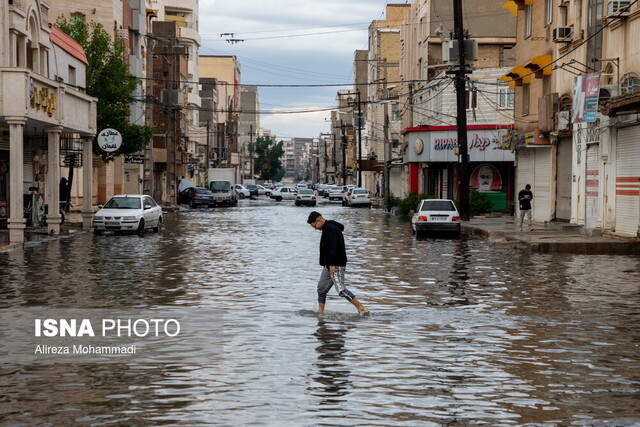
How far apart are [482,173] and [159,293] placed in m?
50.2

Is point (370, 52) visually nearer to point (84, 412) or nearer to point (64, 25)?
point (64, 25)

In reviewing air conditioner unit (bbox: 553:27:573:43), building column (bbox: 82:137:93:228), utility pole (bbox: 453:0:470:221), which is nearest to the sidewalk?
utility pole (bbox: 453:0:470:221)

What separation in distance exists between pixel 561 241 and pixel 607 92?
210 inches

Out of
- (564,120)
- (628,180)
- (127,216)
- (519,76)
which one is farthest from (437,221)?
(519,76)

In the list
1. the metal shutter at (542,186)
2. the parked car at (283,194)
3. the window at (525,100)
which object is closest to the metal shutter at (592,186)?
the metal shutter at (542,186)

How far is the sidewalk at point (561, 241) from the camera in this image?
95.3 feet

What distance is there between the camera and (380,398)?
913 centimetres

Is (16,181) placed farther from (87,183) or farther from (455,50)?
(455,50)

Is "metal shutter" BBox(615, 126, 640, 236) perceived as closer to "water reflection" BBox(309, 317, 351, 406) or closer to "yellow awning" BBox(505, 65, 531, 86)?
"yellow awning" BBox(505, 65, 531, 86)

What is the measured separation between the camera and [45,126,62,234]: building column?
35.5m

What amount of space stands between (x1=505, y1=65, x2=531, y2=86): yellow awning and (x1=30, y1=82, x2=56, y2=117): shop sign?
2082 cm

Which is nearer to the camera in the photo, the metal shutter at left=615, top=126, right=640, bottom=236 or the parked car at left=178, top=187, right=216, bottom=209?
the metal shutter at left=615, top=126, right=640, bottom=236

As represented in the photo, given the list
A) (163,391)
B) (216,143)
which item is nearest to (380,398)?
(163,391)

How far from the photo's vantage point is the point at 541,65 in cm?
4291
